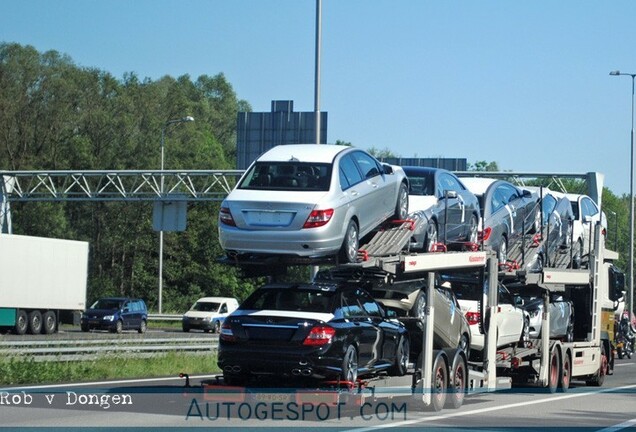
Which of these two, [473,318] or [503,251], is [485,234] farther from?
[473,318]

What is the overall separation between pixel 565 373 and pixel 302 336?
9.45 meters

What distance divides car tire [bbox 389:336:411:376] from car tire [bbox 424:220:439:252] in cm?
167

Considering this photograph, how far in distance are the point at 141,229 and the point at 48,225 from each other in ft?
25.2

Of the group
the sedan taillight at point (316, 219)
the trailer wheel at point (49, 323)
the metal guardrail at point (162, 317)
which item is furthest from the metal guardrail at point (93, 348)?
the metal guardrail at point (162, 317)

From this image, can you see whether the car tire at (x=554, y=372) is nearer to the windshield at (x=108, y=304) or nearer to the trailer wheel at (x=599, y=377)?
the trailer wheel at (x=599, y=377)

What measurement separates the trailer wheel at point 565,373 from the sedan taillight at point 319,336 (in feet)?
29.2

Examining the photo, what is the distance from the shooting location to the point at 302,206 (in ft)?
50.9

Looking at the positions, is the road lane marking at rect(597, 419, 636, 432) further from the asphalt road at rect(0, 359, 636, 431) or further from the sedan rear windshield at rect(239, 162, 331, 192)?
the sedan rear windshield at rect(239, 162, 331, 192)

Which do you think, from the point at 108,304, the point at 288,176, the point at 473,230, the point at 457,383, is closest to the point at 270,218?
the point at 288,176

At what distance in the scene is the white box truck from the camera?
144 feet

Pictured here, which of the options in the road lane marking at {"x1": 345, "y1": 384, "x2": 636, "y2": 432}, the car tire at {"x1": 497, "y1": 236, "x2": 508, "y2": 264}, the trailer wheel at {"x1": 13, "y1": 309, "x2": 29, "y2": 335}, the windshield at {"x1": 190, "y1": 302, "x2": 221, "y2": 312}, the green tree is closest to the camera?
the road lane marking at {"x1": 345, "y1": 384, "x2": 636, "y2": 432}

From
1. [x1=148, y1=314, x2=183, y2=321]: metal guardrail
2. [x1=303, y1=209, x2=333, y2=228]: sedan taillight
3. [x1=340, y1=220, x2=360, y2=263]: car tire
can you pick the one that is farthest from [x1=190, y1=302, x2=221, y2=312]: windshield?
[x1=303, y1=209, x2=333, y2=228]: sedan taillight

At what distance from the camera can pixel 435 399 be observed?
56.3ft

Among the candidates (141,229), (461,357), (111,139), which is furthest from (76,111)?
(461,357)
